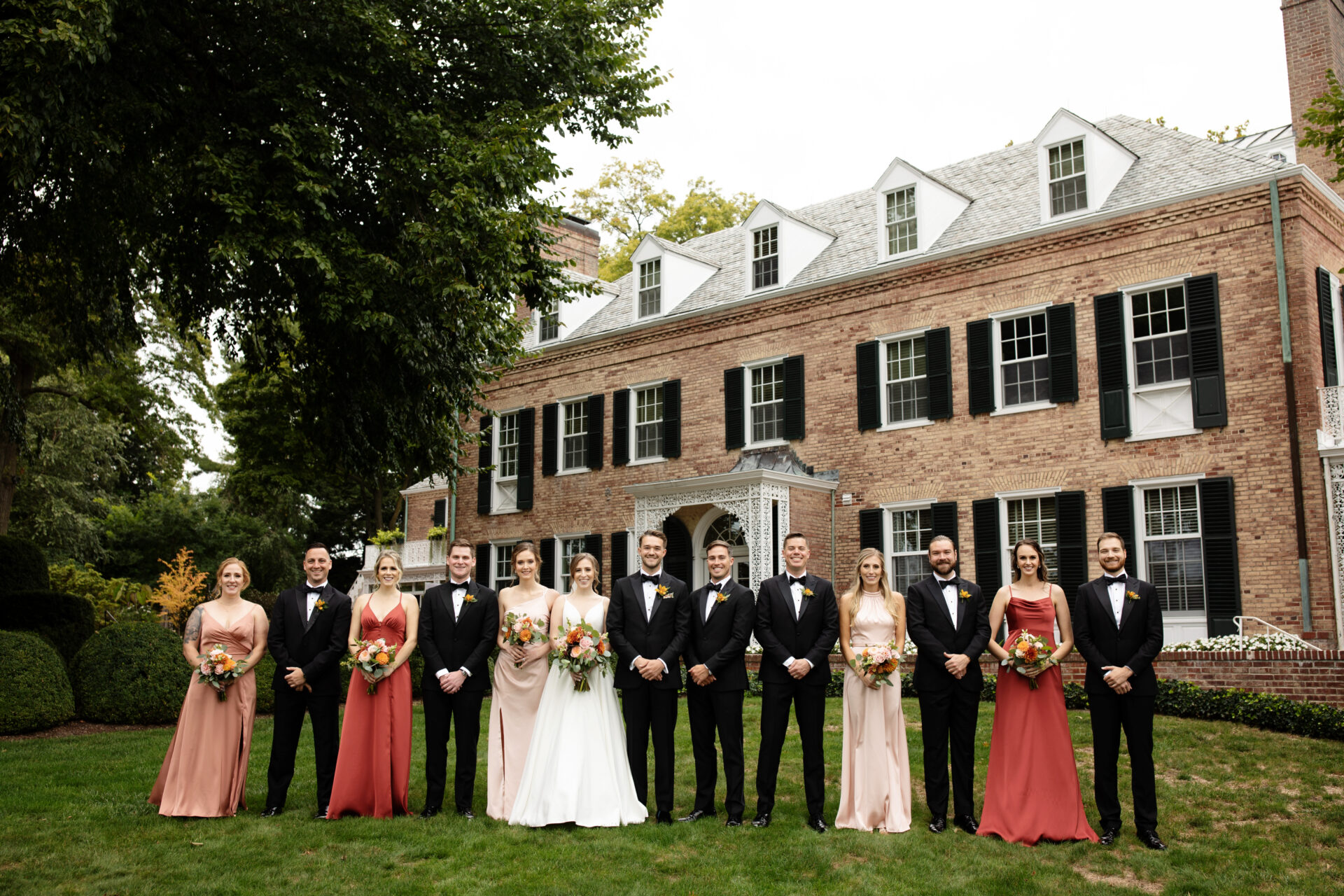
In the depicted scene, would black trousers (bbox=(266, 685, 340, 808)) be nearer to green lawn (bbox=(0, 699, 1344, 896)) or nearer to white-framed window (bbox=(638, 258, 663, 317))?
green lawn (bbox=(0, 699, 1344, 896))

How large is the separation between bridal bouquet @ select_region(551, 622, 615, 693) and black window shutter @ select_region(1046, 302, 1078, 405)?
11758 millimetres

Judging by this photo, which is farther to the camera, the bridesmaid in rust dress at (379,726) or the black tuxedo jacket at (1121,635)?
the bridesmaid in rust dress at (379,726)

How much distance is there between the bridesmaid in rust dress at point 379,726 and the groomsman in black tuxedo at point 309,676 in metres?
0.15

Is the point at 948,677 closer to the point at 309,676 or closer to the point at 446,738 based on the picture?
the point at 446,738

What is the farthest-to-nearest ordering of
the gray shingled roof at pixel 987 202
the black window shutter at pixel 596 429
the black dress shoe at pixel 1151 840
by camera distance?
the black window shutter at pixel 596 429 → the gray shingled roof at pixel 987 202 → the black dress shoe at pixel 1151 840

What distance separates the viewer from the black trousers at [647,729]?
763 centimetres

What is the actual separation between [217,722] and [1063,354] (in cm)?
1379

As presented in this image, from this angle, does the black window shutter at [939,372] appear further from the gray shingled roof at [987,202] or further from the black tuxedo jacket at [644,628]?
the black tuxedo jacket at [644,628]

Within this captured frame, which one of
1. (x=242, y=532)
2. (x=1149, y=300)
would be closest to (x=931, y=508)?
(x=1149, y=300)

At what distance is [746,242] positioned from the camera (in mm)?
21969

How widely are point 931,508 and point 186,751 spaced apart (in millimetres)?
13346

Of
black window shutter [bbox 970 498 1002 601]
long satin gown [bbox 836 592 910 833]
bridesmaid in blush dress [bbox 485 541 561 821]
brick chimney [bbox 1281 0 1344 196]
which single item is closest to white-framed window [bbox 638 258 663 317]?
black window shutter [bbox 970 498 1002 601]

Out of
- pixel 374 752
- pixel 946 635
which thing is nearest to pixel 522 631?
pixel 374 752

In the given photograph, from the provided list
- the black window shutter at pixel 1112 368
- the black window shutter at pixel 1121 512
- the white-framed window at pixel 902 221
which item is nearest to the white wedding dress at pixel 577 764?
the black window shutter at pixel 1121 512
